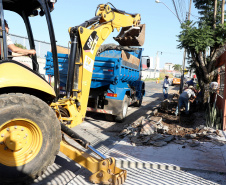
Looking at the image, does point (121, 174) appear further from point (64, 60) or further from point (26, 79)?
point (64, 60)

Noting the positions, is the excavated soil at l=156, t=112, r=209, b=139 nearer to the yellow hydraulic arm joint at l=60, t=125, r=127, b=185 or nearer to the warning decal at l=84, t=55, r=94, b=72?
the warning decal at l=84, t=55, r=94, b=72

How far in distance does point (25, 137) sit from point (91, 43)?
2.89 meters

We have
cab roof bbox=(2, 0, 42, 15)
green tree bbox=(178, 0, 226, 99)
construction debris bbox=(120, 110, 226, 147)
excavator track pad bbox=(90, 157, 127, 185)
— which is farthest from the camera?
green tree bbox=(178, 0, 226, 99)

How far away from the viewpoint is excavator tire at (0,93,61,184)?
2947 millimetres

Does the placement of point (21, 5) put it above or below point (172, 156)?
above

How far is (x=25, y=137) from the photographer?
10.3 feet

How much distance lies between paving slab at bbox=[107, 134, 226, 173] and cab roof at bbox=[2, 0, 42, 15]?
3137mm

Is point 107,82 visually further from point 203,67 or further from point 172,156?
point 203,67

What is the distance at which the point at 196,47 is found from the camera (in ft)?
31.1

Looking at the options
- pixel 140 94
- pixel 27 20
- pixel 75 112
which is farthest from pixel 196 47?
pixel 27 20

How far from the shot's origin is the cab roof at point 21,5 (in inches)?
147

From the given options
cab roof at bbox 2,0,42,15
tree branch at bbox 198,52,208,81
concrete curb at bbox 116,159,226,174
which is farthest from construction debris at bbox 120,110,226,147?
tree branch at bbox 198,52,208,81

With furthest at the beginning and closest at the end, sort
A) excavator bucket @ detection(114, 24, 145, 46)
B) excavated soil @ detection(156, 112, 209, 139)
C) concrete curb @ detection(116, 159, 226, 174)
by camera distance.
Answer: excavator bucket @ detection(114, 24, 145, 46) → excavated soil @ detection(156, 112, 209, 139) → concrete curb @ detection(116, 159, 226, 174)

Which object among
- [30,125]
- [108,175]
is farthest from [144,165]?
[30,125]
